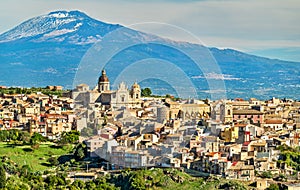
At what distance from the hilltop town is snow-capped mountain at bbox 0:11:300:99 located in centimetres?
193

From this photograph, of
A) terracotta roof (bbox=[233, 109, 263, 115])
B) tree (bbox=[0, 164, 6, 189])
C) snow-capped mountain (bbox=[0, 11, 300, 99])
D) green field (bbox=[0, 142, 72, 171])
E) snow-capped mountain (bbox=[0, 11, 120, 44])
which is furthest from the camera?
snow-capped mountain (bbox=[0, 11, 120, 44])

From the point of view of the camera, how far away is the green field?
16.6 meters

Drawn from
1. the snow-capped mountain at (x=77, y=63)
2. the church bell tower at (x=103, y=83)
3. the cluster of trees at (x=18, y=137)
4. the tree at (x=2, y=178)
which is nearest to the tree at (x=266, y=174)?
the tree at (x=2, y=178)

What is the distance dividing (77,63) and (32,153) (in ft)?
74.6

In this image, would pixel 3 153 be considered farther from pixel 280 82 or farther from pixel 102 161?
pixel 280 82

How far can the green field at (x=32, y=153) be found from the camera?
1658 cm

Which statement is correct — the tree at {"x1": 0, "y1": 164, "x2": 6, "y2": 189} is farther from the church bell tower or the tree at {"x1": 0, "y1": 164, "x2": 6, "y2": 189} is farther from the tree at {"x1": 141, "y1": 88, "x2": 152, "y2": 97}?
the tree at {"x1": 141, "y1": 88, "x2": 152, "y2": 97}

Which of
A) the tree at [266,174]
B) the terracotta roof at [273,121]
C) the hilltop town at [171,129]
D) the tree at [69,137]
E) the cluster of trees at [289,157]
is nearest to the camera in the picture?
the tree at [266,174]

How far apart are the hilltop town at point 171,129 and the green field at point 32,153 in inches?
32.9

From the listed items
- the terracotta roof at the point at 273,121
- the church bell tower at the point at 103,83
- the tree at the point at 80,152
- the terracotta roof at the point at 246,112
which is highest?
the church bell tower at the point at 103,83

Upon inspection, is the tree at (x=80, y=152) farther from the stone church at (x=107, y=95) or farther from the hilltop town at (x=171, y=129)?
the stone church at (x=107, y=95)

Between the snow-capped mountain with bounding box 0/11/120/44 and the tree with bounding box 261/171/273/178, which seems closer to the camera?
the tree with bounding box 261/171/273/178

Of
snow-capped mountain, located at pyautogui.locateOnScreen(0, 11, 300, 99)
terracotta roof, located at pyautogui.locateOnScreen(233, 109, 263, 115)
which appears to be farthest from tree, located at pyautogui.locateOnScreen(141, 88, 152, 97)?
terracotta roof, located at pyautogui.locateOnScreen(233, 109, 263, 115)

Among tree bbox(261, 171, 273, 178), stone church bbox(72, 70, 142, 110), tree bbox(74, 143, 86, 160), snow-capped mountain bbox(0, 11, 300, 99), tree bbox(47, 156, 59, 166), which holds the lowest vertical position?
tree bbox(261, 171, 273, 178)
